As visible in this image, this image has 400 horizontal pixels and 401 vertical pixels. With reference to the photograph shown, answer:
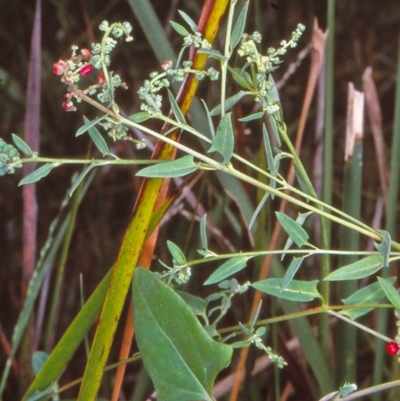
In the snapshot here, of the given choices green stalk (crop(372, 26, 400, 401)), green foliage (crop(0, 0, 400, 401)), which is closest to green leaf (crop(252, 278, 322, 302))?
green foliage (crop(0, 0, 400, 401))

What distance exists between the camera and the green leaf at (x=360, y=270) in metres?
0.47

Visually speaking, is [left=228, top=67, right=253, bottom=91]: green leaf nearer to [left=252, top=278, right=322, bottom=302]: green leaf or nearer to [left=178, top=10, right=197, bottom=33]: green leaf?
[left=178, top=10, right=197, bottom=33]: green leaf

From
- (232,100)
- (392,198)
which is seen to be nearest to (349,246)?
(392,198)

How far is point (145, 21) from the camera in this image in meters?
0.68

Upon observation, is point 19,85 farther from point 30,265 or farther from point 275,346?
point 275,346

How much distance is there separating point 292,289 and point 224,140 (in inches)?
5.6

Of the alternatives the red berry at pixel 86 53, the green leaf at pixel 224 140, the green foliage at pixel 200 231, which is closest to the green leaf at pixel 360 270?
the green foliage at pixel 200 231

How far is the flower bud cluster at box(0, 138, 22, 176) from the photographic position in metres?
0.44

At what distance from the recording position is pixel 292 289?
512 mm

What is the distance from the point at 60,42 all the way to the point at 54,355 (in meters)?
0.96

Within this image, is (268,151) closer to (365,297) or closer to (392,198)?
(365,297)

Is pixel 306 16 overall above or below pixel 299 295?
above

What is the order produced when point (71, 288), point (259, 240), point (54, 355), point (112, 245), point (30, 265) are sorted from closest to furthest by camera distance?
1. point (54, 355)
2. point (259, 240)
3. point (30, 265)
4. point (71, 288)
5. point (112, 245)

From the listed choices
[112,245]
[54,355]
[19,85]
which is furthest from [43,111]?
[54,355]
